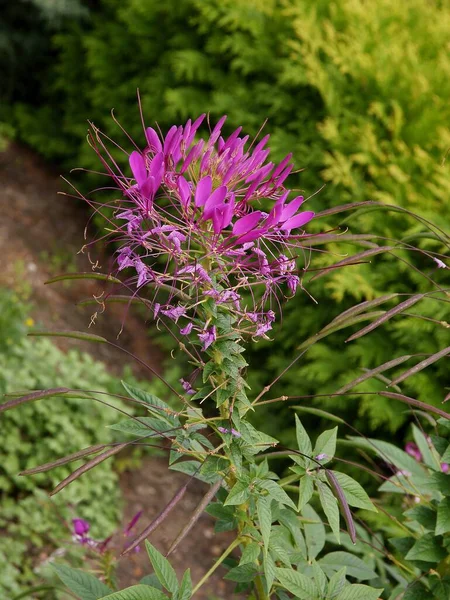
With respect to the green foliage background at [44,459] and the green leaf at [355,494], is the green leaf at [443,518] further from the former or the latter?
the green foliage background at [44,459]

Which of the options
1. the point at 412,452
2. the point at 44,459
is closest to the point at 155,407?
the point at 412,452

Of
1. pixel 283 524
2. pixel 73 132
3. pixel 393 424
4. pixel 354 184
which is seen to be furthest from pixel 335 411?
pixel 73 132

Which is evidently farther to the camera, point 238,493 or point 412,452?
point 412,452

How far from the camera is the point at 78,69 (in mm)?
6293

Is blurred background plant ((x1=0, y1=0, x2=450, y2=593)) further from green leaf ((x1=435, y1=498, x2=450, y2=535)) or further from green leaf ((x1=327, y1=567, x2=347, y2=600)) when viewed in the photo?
green leaf ((x1=327, y1=567, x2=347, y2=600))

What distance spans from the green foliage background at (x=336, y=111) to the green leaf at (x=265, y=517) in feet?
5.58

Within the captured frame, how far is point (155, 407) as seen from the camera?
3.67 feet

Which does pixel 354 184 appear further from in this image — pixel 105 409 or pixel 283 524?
pixel 283 524

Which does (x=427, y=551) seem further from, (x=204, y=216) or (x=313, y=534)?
(x=204, y=216)

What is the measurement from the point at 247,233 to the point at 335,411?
8.46ft

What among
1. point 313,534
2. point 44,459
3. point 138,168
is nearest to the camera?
point 138,168

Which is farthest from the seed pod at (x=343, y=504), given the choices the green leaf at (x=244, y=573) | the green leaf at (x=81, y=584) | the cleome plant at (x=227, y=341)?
the green leaf at (x=81, y=584)

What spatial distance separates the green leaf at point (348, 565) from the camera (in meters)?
1.37

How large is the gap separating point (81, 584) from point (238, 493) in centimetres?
36
